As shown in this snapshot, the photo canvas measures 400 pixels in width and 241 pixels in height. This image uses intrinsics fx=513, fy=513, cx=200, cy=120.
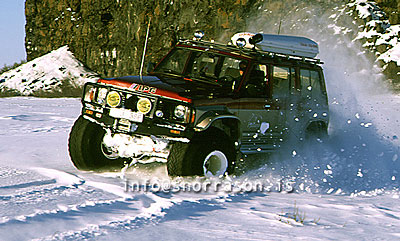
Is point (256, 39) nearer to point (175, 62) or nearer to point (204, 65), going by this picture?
point (204, 65)

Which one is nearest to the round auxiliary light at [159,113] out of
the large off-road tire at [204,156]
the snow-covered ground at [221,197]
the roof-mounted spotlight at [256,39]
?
the large off-road tire at [204,156]

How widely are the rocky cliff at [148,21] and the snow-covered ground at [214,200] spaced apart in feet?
35.5

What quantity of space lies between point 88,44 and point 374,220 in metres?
27.1

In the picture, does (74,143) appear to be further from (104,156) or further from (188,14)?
(188,14)

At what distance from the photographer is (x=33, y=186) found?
17.1 feet

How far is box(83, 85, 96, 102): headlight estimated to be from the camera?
6425 mm

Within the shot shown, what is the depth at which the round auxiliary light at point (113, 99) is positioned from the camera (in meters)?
6.13

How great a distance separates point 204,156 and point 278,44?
2.32 m

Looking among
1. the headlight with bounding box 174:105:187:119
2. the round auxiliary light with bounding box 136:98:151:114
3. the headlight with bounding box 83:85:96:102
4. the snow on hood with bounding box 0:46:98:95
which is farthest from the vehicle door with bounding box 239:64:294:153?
the snow on hood with bounding box 0:46:98:95

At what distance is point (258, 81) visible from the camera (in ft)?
22.6

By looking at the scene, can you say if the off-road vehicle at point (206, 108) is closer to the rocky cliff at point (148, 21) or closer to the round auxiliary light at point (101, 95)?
the round auxiliary light at point (101, 95)

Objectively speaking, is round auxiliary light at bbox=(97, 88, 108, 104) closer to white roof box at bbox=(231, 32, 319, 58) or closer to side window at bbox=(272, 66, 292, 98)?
white roof box at bbox=(231, 32, 319, 58)

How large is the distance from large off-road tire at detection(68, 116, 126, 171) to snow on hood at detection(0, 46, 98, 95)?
21.1 m

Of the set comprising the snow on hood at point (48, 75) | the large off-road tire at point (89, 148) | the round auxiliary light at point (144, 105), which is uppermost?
the snow on hood at point (48, 75)
